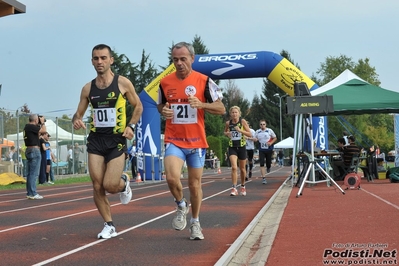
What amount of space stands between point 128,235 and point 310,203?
5138mm

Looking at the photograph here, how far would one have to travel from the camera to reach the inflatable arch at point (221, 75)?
75.6 ft

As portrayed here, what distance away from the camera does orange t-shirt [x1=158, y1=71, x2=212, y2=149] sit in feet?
24.1

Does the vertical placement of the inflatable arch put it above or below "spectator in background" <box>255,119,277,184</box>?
above

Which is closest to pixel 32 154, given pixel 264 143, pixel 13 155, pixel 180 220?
pixel 264 143

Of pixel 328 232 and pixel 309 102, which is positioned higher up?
pixel 309 102

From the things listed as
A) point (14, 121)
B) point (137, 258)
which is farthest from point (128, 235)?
point (14, 121)

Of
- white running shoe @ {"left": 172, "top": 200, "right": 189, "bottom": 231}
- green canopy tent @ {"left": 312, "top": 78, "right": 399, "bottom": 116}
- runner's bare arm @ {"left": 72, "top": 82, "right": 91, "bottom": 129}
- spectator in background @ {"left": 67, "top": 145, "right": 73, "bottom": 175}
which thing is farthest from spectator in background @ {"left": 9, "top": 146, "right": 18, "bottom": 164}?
white running shoe @ {"left": 172, "top": 200, "right": 189, "bottom": 231}

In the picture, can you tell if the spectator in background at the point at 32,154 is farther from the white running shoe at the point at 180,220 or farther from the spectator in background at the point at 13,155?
the spectator in background at the point at 13,155

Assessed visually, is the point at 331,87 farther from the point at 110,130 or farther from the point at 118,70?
the point at 118,70

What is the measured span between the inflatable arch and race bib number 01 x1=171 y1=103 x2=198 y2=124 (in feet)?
47.5

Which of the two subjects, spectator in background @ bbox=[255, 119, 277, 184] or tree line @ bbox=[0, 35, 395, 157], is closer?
spectator in background @ bbox=[255, 119, 277, 184]

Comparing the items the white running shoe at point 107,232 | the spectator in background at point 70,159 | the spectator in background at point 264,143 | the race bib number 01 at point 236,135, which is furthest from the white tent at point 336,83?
the spectator in background at point 70,159

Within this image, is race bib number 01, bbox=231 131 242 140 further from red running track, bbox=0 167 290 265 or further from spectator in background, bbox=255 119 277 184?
spectator in background, bbox=255 119 277 184

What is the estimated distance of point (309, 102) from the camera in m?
16.0
